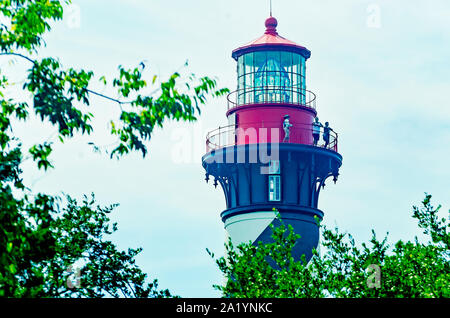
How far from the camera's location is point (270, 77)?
51562 mm

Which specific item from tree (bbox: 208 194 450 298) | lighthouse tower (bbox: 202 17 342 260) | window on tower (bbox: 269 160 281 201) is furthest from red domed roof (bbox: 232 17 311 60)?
tree (bbox: 208 194 450 298)

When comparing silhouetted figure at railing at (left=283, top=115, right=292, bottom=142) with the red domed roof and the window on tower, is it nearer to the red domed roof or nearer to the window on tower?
the window on tower

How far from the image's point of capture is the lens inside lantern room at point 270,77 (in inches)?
2015

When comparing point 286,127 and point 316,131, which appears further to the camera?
point 316,131

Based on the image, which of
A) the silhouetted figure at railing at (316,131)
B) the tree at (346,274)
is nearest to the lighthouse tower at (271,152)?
the silhouetted figure at railing at (316,131)

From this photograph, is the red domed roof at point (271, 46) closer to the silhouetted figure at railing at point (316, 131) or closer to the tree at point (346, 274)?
the silhouetted figure at railing at point (316, 131)

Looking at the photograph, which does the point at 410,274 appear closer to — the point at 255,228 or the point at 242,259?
the point at 242,259

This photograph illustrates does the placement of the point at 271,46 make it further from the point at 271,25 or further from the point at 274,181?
the point at 274,181

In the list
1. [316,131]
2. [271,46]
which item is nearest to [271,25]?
[271,46]

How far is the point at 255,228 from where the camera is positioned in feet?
160

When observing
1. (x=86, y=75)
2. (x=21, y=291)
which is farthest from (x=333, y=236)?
(x=86, y=75)

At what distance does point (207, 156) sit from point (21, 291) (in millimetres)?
29497

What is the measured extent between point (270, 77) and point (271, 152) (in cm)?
402

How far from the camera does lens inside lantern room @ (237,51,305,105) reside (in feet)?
168
